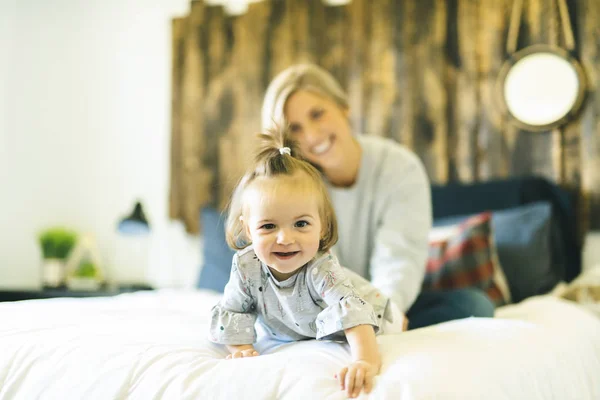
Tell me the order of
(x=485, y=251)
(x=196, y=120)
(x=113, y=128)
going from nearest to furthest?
1. (x=485, y=251)
2. (x=196, y=120)
3. (x=113, y=128)

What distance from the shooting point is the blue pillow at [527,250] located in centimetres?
201

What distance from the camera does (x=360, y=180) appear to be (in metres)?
1.65

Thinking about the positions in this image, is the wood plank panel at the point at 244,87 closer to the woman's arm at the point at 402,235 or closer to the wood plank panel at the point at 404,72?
the wood plank panel at the point at 404,72

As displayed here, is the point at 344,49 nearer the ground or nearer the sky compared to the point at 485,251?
nearer the sky

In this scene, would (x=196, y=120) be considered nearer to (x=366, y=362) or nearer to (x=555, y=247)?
(x=555, y=247)

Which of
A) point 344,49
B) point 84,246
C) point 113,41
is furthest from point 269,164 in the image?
point 113,41

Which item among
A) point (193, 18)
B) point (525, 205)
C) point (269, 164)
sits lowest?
point (525, 205)

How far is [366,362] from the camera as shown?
85cm

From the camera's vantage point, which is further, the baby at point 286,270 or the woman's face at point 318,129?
the woman's face at point 318,129

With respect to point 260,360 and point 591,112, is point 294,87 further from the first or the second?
point 591,112

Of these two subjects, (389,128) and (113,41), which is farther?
(113,41)

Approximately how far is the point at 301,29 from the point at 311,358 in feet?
6.96

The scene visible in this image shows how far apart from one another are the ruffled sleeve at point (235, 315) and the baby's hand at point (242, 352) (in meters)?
0.01

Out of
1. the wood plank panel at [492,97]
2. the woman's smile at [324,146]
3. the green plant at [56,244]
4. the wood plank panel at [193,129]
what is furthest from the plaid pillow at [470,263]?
the green plant at [56,244]
